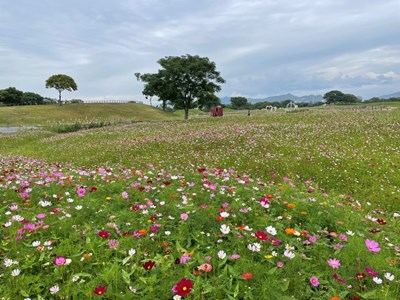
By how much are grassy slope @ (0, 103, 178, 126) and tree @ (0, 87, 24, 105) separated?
81.0 feet

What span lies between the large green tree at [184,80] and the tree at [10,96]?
3340 inches

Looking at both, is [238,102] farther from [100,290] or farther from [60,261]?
[100,290]

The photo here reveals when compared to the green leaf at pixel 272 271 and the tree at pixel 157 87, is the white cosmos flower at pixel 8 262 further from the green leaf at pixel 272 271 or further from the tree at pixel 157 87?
the tree at pixel 157 87

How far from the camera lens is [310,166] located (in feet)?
42.2

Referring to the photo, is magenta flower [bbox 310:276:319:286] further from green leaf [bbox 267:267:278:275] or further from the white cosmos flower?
the white cosmos flower

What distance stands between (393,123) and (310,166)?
39.7 feet

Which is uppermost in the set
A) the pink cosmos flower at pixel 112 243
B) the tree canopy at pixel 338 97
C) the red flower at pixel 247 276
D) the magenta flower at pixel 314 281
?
the tree canopy at pixel 338 97

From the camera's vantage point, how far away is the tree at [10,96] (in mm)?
107000

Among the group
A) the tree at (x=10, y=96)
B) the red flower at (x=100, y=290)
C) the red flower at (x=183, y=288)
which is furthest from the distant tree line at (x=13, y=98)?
the red flower at (x=183, y=288)

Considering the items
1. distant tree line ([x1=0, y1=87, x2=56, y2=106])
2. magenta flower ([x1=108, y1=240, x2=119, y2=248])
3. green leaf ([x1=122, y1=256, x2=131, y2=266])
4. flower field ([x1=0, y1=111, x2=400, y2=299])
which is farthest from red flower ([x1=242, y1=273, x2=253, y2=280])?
distant tree line ([x1=0, y1=87, x2=56, y2=106])

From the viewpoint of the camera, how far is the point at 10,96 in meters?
108

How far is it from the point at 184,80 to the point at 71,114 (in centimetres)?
5253

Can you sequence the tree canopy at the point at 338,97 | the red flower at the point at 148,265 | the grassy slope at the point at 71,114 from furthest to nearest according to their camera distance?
the tree canopy at the point at 338,97
the grassy slope at the point at 71,114
the red flower at the point at 148,265

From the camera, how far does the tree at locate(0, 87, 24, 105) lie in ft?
351
